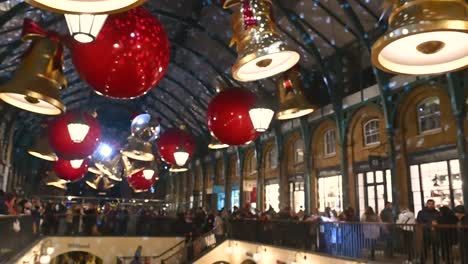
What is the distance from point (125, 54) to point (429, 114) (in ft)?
43.3

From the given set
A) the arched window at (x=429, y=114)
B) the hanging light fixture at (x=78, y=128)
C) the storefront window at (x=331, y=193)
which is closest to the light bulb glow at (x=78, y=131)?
the hanging light fixture at (x=78, y=128)

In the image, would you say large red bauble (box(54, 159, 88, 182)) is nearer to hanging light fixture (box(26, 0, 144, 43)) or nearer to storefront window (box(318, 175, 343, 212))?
hanging light fixture (box(26, 0, 144, 43))

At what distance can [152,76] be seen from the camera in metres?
2.11

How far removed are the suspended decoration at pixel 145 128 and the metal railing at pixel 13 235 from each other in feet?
17.4

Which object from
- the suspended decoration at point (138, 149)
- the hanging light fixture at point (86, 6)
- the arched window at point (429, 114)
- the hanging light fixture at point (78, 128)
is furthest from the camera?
the arched window at point (429, 114)

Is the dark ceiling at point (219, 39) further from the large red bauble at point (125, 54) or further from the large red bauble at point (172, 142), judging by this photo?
the large red bauble at point (125, 54)

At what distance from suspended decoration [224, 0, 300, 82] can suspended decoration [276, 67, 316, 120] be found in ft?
1.89

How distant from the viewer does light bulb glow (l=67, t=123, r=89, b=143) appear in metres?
3.37

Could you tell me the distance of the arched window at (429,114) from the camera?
43.2 feet

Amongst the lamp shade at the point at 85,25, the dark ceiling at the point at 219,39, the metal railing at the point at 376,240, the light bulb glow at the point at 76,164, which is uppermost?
the dark ceiling at the point at 219,39

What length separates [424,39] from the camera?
70.6 inches

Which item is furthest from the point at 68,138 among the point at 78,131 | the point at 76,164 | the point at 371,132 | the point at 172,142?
the point at 371,132

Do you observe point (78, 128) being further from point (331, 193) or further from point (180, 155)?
point (331, 193)

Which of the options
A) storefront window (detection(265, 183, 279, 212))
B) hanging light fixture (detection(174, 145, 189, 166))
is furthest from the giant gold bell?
storefront window (detection(265, 183, 279, 212))
